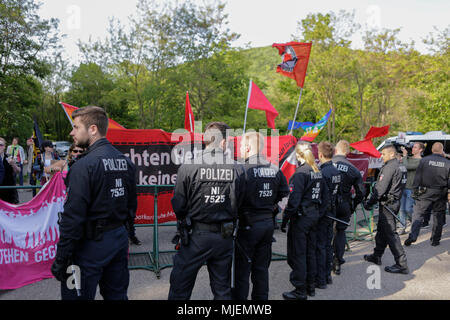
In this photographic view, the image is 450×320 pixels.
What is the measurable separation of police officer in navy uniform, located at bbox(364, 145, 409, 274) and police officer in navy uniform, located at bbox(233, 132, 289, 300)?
110 inches

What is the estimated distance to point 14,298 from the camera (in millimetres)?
4297

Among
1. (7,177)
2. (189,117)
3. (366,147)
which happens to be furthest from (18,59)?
(366,147)

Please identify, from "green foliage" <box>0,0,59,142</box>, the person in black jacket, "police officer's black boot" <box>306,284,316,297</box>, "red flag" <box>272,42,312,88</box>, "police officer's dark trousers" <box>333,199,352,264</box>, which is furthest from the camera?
"green foliage" <box>0,0,59,142</box>

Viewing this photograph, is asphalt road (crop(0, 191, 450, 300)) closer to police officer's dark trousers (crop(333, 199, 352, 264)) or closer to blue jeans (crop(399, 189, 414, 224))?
police officer's dark trousers (crop(333, 199, 352, 264))

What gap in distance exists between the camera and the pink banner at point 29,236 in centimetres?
459

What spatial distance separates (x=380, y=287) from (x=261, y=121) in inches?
728

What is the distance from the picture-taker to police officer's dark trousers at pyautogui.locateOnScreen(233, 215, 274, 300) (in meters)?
3.80

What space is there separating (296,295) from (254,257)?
1.09 m

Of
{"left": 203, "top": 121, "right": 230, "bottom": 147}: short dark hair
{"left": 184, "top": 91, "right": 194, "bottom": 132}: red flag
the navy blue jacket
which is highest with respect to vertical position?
{"left": 184, "top": 91, "right": 194, "bottom": 132}: red flag

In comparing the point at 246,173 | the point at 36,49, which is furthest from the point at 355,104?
the point at 246,173

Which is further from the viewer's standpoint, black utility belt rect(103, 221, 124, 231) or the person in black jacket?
the person in black jacket

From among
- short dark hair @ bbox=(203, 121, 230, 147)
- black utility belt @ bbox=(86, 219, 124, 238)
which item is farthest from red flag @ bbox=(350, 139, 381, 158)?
black utility belt @ bbox=(86, 219, 124, 238)

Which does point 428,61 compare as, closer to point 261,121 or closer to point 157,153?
point 261,121

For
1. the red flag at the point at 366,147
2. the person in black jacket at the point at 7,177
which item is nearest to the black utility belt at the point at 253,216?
the red flag at the point at 366,147
